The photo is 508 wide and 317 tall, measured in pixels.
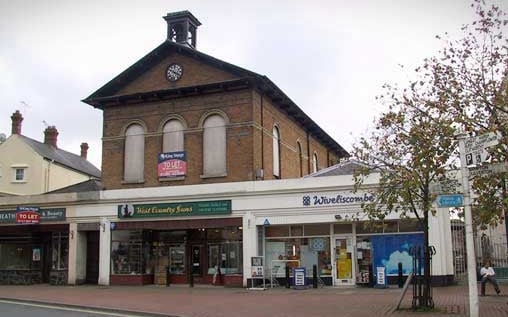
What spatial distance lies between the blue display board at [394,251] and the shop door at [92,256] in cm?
1438

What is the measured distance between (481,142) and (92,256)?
73.7 feet

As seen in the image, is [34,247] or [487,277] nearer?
[487,277]

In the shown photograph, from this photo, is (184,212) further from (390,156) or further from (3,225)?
(390,156)

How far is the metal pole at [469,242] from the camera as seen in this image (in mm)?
12477

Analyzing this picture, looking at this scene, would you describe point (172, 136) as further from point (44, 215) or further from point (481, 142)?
point (481, 142)

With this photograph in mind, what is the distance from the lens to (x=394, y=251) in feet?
77.7

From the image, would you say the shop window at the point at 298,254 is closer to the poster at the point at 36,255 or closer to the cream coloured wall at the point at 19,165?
the poster at the point at 36,255

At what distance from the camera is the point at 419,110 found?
15.1m

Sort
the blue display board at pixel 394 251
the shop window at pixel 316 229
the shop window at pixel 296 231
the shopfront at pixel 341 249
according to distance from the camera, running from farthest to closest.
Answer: the shop window at pixel 296 231, the shop window at pixel 316 229, the shopfront at pixel 341 249, the blue display board at pixel 394 251

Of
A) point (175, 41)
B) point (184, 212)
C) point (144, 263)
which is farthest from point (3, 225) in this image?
point (175, 41)

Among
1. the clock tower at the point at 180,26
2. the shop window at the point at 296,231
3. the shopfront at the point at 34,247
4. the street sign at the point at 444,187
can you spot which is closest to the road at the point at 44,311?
the street sign at the point at 444,187

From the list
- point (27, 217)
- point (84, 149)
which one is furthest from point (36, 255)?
point (84, 149)

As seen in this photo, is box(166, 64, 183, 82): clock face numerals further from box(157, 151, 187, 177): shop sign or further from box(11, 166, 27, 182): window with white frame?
box(11, 166, 27, 182): window with white frame

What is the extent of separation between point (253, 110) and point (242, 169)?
9.34ft
